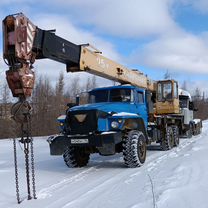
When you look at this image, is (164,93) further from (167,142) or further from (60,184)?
(60,184)

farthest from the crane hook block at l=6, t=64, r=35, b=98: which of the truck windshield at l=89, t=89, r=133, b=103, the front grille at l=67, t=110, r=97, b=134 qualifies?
the truck windshield at l=89, t=89, r=133, b=103

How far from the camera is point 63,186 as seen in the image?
8.78 m

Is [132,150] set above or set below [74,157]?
above

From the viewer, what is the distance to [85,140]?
10.7 metres

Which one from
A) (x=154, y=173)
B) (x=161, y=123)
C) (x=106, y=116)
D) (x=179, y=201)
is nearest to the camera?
(x=179, y=201)

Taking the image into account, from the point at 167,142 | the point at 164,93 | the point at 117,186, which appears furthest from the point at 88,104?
the point at 164,93

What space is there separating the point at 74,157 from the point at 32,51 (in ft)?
16.0

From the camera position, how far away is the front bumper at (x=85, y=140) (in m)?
10.5

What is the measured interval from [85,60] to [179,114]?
10922mm

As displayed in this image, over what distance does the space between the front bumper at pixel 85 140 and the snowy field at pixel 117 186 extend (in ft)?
2.42

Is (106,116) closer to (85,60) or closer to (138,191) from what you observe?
(85,60)

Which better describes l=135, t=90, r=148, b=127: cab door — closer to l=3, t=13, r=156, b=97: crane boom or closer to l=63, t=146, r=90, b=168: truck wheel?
l=3, t=13, r=156, b=97: crane boom

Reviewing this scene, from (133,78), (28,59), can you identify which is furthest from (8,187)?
(133,78)

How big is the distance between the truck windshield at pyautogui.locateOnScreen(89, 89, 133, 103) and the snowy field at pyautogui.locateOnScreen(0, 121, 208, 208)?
6.95 ft
